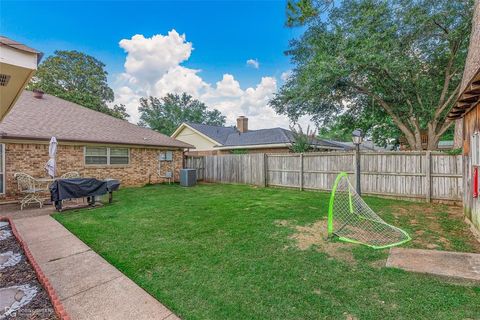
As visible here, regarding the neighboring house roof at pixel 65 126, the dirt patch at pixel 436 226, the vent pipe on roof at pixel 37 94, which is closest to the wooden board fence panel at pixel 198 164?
the neighboring house roof at pixel 65 126

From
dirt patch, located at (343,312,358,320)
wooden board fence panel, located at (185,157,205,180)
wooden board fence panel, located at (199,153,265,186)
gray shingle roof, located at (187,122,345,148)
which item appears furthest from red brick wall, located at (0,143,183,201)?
dirt patch, located at (343,312,358,320)

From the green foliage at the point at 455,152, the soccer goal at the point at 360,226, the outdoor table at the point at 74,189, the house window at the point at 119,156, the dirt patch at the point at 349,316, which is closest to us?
the dirt patch at the point at 349,316

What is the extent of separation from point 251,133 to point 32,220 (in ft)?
53.9

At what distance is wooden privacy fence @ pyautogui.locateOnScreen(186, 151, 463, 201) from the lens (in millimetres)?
7609

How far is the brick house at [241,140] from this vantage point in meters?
17.3

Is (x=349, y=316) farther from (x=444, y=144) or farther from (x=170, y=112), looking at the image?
(x=170, y=112)

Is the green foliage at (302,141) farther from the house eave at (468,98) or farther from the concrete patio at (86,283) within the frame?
the concrete patio at (86,283)

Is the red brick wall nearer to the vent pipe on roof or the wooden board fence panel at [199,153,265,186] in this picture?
the wooden board fence panel at [199,153,265,186]

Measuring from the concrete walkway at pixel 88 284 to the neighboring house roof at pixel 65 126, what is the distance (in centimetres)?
619

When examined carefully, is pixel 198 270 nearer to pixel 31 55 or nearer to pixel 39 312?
pixel 39 312

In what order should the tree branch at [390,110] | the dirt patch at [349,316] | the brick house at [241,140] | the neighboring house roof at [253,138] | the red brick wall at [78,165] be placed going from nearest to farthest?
the dirt patch at [349,316] < the red brick wall at [78,165] < the tree branch at [390,110] < the brick house at [241,140] < the neighboring house roof at [253,138]

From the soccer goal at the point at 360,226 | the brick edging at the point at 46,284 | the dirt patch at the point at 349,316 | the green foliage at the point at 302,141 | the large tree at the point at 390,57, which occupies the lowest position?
the dirt patch at the point at 349,316

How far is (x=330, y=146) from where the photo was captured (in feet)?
60.5

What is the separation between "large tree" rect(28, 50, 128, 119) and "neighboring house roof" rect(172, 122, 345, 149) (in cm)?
1088
